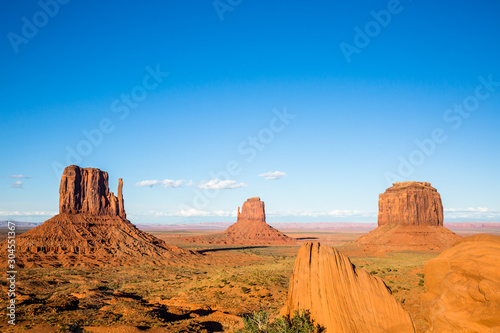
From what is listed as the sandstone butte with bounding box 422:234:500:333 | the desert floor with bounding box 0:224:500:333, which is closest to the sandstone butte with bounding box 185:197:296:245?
the desert floor with bounding box 0:224:500:333

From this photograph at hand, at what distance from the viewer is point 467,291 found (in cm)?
1142

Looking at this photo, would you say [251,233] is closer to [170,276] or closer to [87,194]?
[87,194]

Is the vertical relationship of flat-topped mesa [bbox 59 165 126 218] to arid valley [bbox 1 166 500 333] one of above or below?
above

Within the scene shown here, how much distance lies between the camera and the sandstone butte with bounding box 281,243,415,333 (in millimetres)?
14266

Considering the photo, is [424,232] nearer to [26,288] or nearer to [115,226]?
[115,226]

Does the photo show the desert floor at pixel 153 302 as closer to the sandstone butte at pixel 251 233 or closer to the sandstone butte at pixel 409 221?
the sandstone butte at pixel 409 221

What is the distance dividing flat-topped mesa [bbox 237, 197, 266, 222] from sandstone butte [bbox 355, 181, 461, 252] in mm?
79190

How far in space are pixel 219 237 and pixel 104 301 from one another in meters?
138

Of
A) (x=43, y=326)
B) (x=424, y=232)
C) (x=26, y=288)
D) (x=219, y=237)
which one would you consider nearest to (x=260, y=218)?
(x=219, y=237)

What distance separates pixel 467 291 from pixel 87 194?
93704 millimetres

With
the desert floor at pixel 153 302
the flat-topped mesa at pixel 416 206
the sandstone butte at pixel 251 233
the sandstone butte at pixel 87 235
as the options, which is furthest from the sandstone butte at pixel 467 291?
the sandstone butte at pixel 251 233

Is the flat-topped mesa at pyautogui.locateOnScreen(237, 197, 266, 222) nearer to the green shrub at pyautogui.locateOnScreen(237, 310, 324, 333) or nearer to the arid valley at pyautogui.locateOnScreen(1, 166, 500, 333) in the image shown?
the arid valley at pyautogui.locateOnScreen(1, 166, 500, 333)

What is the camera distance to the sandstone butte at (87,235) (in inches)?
2712

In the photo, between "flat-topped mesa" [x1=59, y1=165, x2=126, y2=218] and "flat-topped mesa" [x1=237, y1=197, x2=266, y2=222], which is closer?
"flat-topped mesa" [x1=59, y1=165, x2=126, y2=218]
